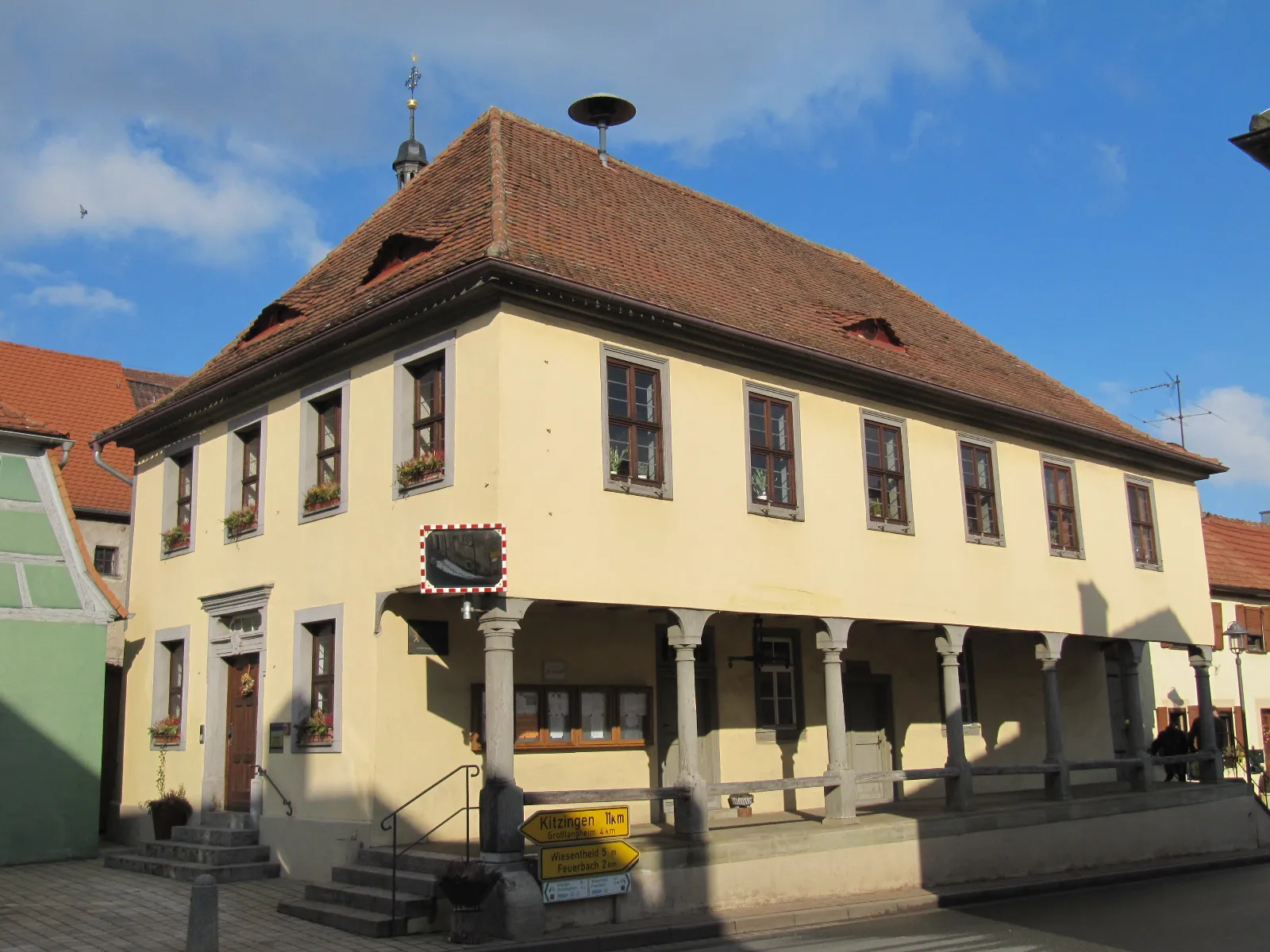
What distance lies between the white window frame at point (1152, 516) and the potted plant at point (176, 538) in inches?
627

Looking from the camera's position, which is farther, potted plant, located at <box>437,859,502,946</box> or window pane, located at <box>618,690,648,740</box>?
window pane, located at <box>618,690,648,740</box>

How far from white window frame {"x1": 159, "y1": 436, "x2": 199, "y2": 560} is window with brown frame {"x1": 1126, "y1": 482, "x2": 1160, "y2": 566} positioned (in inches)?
630

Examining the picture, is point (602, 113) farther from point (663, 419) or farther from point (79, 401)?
point (79, 401)

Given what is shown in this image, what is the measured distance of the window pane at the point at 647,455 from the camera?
15070 mm

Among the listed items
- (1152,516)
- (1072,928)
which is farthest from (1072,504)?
(1072,928)

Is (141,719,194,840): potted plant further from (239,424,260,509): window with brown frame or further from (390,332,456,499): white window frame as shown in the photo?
(390,332,456,499): white window frame

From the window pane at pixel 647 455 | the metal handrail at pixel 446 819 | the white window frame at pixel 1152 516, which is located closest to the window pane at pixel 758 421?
the window pane at pixel 647 455

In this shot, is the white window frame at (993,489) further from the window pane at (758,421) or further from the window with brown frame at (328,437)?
the window with brown frame at (328,437)

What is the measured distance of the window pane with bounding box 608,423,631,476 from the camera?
14.8 m

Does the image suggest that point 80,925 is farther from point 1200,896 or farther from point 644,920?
point 1200,896

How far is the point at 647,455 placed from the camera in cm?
1518

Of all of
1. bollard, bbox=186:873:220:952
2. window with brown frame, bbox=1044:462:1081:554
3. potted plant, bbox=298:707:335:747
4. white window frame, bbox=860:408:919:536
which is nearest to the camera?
bollard, bbox=186:873:220:952

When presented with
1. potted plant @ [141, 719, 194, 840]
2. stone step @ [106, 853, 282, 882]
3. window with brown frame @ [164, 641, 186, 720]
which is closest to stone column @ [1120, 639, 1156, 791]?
stone step @ [106, 853, 282, 882]

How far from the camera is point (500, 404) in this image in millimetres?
13641
